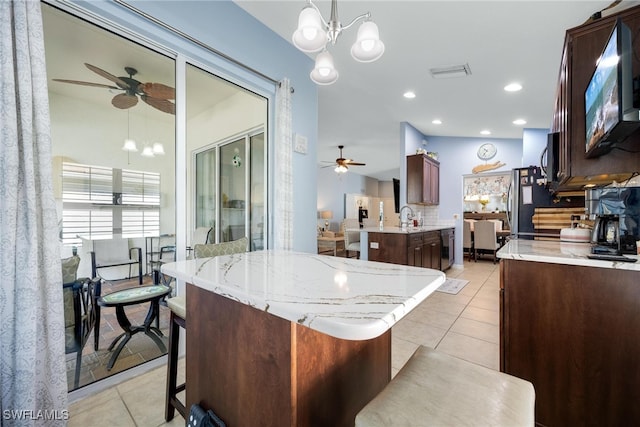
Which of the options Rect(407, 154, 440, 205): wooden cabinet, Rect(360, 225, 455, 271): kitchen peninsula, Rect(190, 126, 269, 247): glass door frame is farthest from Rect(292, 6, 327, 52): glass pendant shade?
Rect(407, 154, 440, 205): wooden cabinet

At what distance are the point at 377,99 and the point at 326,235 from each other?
156 inches

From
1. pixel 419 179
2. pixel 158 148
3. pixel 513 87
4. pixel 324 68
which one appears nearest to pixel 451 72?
pixel 513 87

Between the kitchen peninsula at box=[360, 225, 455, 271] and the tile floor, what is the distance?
2.07 feet

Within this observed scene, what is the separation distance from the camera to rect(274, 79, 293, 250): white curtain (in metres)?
2.65

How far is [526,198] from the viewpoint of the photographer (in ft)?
10.5

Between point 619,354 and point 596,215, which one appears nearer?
point 619,354

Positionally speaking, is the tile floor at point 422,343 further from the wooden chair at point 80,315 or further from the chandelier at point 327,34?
the chandelier at point 327,34

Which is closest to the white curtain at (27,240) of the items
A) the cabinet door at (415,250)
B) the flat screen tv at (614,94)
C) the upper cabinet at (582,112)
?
the flat screen tv at (614,94)

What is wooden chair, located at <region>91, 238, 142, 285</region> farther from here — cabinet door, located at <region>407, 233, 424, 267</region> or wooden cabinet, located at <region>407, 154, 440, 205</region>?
wooden cabinet, located at <region>407, 154, 440, 205</region>

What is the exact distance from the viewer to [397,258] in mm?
3959

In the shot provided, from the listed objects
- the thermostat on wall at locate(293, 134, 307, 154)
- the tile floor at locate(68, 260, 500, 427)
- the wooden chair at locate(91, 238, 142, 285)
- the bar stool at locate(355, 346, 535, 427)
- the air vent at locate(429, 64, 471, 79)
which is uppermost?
the air vent at locate(429, 64, 471, 79)

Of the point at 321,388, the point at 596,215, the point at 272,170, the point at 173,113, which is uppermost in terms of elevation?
the point at 173,113

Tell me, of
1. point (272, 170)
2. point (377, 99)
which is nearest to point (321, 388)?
point (272, 170)

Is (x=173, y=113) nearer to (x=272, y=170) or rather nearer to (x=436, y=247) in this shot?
(x=272, y=170)
